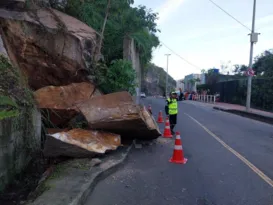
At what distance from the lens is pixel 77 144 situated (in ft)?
21.5

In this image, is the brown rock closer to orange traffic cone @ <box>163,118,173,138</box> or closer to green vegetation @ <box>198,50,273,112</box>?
orange traffic cone @ <box>163,118,173,138</box>

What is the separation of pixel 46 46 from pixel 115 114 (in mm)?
3103

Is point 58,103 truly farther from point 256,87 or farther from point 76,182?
point 256,87

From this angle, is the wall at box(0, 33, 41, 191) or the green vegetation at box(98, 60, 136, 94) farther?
the green vegetation at box(98, 60, 136, 94)

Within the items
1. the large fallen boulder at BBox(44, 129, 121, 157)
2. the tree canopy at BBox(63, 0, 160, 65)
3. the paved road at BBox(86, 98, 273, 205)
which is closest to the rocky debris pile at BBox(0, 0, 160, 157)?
the large fallen boulder at BBox(44, 129, 121, 157)

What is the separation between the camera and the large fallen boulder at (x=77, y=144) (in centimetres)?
630

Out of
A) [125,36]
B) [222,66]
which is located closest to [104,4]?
[125,36]

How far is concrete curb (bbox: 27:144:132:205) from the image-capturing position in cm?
441

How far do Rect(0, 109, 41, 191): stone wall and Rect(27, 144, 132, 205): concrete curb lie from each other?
77 centimetres

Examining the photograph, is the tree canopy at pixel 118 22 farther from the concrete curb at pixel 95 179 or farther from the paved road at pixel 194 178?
the concrete curb at pixel 95 179

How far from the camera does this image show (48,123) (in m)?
8.20

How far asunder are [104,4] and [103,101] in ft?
25.1

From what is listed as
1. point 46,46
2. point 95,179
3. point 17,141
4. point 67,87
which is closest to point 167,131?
point 67,87

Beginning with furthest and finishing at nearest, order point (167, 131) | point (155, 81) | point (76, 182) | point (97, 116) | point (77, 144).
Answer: point (155, 81) → point (167, 131) → point (97, 116) → point (77, 144) → point (76, 182)
